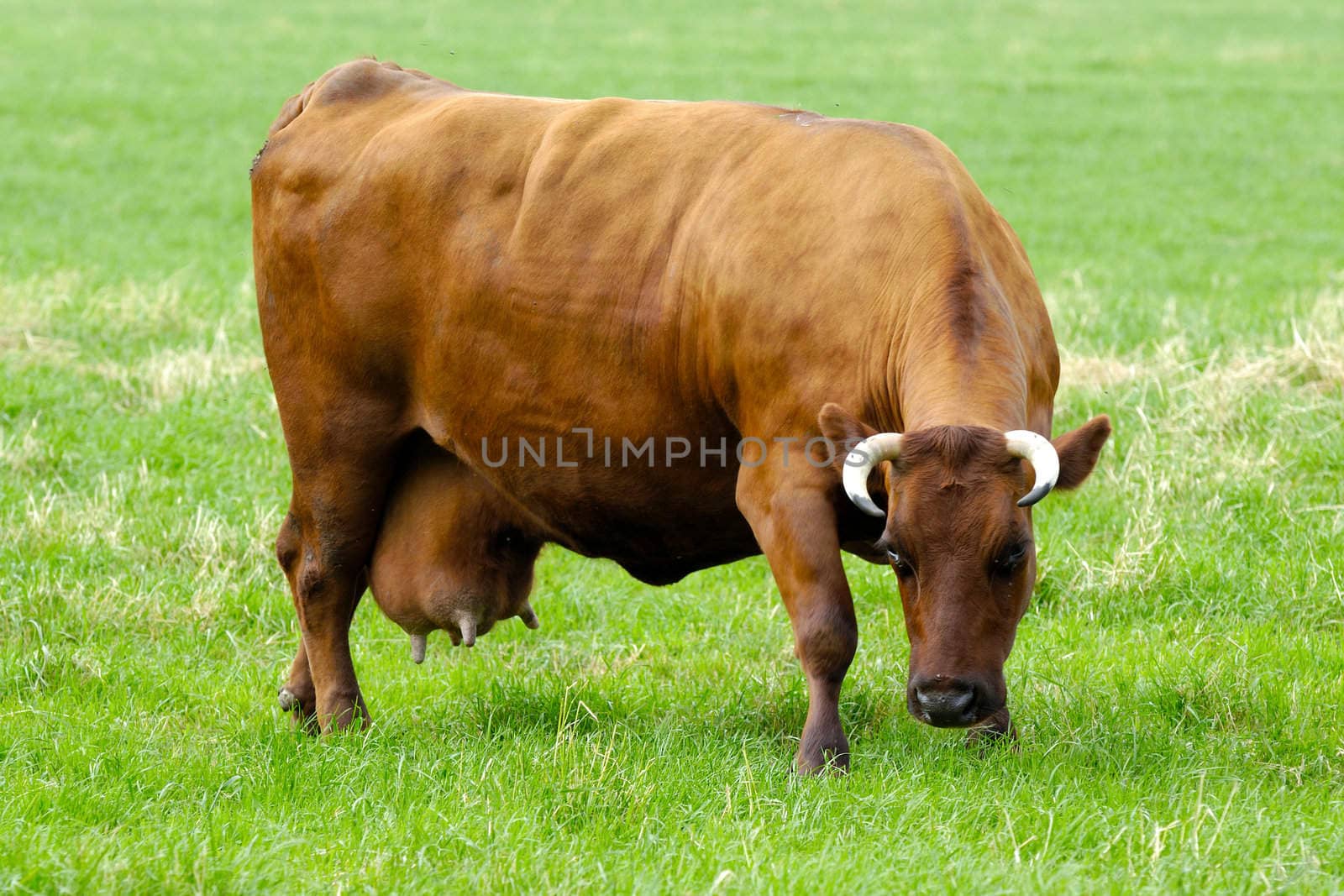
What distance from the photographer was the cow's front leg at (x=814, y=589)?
4.90 m

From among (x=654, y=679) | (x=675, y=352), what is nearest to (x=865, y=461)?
(x=675, y=352)

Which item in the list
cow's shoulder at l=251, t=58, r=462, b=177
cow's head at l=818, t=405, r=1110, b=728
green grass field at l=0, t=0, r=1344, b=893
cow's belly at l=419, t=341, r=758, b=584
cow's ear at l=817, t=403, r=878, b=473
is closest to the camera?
green grass field at l=0, t=0, r=1344, b=893

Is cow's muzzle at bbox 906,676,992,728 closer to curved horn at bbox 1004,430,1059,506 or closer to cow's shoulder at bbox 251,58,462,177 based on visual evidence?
curved horn at bbox 1004,430,1059,506

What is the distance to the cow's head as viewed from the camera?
445 centimetres

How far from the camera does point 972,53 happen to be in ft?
114

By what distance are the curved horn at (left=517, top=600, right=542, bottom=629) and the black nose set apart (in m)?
2.20

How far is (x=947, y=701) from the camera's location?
4.55 meters

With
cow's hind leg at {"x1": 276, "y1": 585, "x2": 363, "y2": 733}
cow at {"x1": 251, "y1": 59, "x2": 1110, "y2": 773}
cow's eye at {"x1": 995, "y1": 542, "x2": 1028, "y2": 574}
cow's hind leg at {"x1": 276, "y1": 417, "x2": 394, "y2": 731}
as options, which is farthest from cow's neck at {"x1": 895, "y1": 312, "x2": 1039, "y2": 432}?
cow's hind leg at {"x1": 276, "y1": 585, "x2": 363, "y2": 733}

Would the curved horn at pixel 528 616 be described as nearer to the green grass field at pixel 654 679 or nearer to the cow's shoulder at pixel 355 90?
the green grass field at pixel 654 679

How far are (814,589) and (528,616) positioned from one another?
189 centimetres

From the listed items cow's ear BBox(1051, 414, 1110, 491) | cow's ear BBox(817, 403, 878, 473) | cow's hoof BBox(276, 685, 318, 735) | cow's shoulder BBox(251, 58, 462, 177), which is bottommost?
cow's hoof BBox(276, 685, 318, 735)

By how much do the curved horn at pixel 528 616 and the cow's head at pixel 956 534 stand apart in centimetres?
212

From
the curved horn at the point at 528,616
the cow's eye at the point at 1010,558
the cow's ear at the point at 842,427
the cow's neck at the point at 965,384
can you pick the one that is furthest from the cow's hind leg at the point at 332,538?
the cow's eye at the point at 1010,558

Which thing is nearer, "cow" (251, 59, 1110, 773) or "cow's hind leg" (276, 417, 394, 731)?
"cow" (251, 59, 1110, 773)
